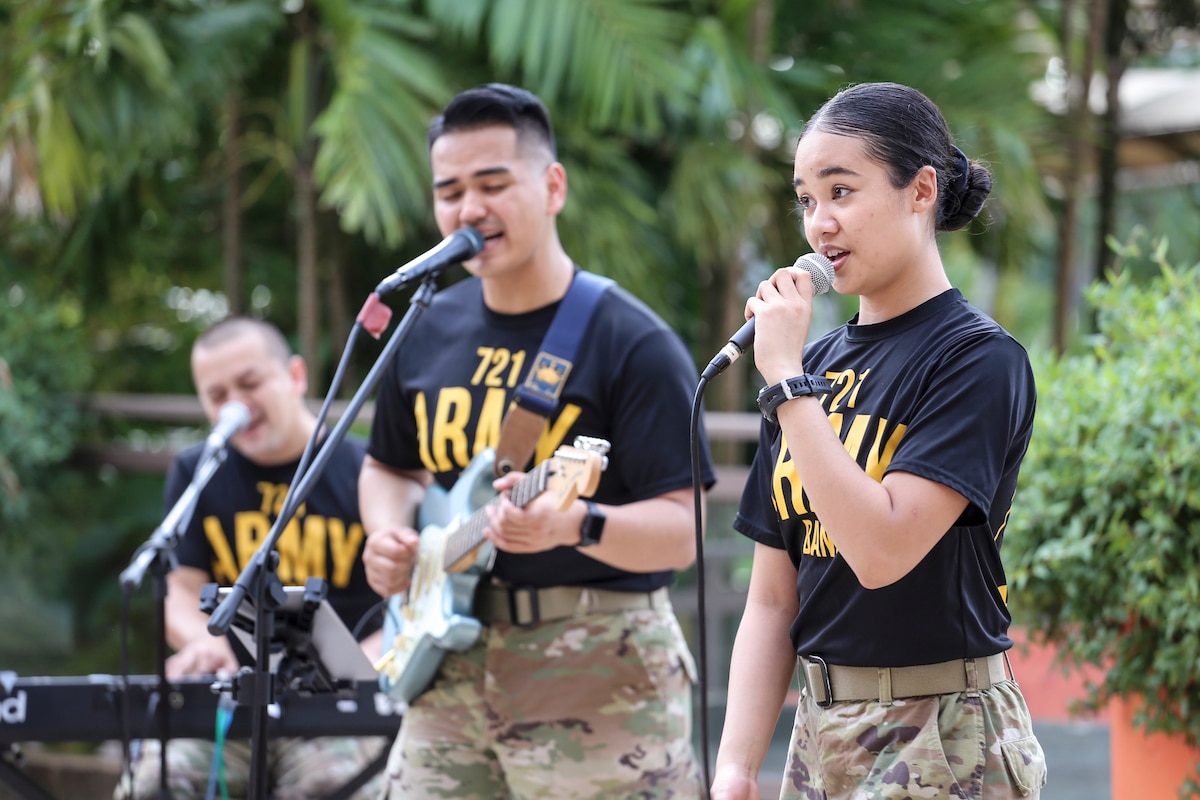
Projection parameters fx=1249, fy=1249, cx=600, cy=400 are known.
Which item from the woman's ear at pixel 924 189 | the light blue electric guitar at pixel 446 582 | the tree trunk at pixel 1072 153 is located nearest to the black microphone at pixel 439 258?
the light blue electric guitar at pixel 446 582

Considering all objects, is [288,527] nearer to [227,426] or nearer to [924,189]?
[227,426]

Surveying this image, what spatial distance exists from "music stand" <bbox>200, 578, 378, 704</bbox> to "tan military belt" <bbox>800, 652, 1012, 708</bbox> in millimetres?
839

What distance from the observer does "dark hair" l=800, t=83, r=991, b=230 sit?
156cm

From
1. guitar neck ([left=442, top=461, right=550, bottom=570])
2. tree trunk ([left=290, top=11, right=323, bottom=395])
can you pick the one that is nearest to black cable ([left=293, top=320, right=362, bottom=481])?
guitar neck ([left=442, top=461, right=550, bottom=570])

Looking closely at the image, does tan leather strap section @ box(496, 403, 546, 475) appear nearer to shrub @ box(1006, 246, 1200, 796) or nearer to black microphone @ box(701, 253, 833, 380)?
black microphone @ box(701, 253, 833, 380)

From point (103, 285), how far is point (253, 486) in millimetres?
2732

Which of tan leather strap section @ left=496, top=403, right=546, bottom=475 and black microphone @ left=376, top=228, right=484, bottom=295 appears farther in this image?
tan leather strap section @ left=496, top=403, right=546, bottom=475

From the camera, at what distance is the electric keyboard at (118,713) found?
2809 millimetres

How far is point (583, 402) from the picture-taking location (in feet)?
7.70

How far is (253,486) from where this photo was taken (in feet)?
11.0

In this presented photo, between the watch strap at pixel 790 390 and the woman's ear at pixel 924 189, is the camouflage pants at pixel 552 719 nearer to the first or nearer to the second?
the watch strap at pixel 790 390

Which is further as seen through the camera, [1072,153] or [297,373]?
[1072,153]

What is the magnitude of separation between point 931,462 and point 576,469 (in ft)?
2.35

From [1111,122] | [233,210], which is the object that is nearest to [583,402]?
[233,210]
